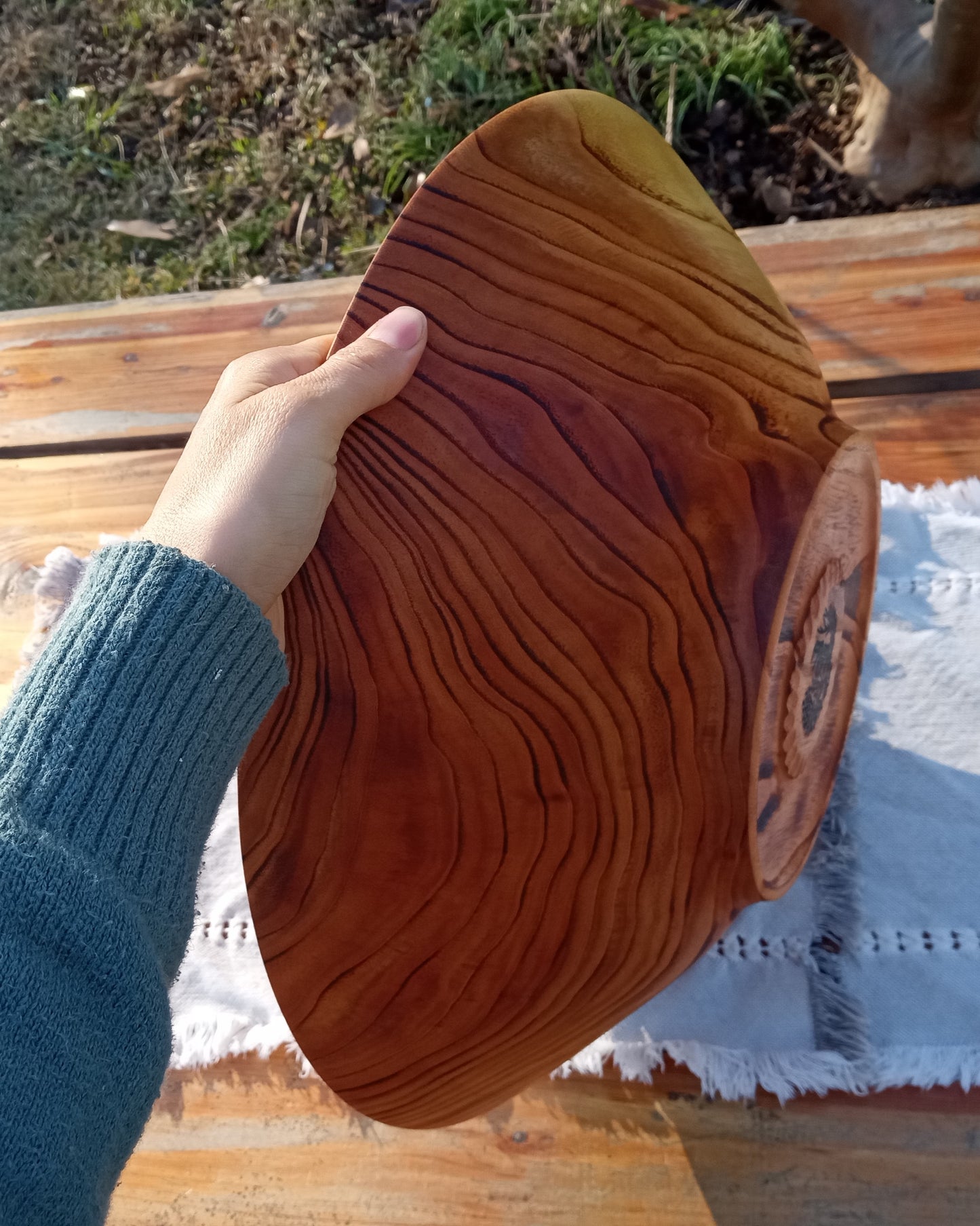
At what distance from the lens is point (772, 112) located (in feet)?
5.25

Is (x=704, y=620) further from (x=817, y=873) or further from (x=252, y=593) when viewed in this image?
(x=817, y=873)

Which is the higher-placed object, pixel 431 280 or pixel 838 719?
pixel 431 280

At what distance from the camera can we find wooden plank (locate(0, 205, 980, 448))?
1129 mm

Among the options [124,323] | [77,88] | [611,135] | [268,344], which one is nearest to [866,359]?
[611,135]

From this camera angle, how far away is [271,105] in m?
1.96

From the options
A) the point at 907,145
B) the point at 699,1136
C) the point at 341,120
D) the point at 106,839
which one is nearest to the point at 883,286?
the point at 907,145

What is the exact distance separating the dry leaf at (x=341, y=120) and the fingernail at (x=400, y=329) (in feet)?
4.92

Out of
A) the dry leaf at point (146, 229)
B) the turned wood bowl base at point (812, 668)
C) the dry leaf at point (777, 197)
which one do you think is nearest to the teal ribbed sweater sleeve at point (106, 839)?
the turned wood bowl base at point (812, 668)

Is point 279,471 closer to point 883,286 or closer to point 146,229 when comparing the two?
point 883,286

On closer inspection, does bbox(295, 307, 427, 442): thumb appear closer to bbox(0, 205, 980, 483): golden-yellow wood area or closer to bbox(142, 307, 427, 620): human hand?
bbox(142, 307, 427, 620): human hand

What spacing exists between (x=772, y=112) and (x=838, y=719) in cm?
125

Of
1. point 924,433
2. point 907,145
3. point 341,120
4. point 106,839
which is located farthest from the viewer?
point 341,120

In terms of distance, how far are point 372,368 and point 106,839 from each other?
30cm

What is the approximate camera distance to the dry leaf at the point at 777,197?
1497mm
